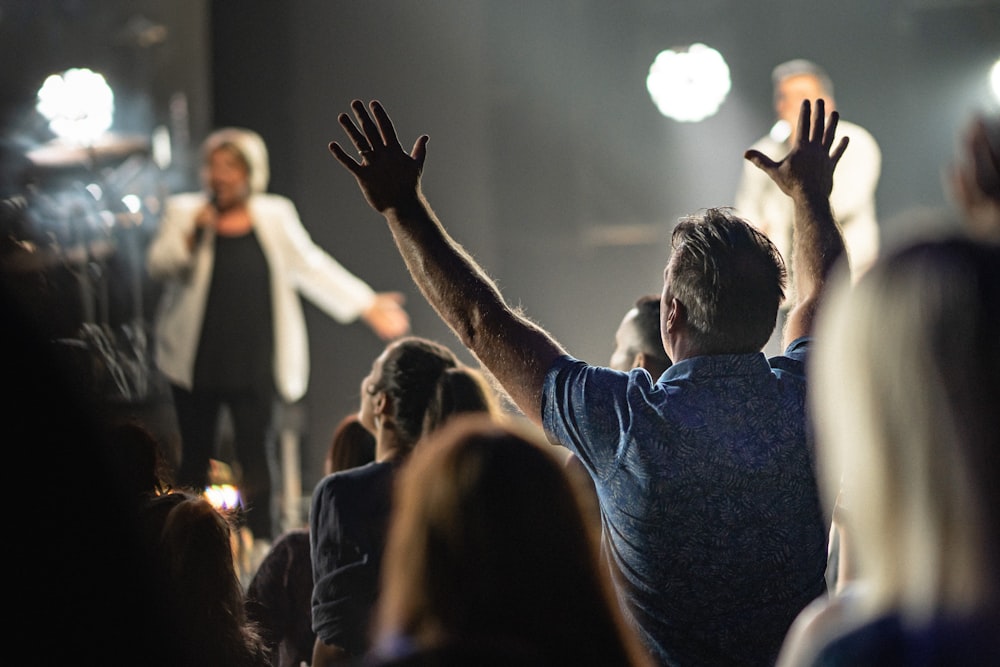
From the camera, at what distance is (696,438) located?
5.30 feet

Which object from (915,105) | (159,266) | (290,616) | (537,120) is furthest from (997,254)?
(915,105)

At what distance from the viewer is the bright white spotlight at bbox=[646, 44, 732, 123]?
25.9 feet

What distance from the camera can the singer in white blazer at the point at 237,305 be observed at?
5254mm

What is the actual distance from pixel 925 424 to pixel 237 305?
478 cm

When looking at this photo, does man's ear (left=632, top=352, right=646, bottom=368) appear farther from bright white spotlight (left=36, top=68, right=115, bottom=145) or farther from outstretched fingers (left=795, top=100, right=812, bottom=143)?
bright white spotlight (left=36, top=68, right=115, bottom=145)

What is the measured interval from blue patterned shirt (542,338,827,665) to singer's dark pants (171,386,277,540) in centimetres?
375

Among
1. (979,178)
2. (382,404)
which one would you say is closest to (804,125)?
(979,178)

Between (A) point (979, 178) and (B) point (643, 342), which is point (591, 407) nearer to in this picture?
(A) point (979, 178)

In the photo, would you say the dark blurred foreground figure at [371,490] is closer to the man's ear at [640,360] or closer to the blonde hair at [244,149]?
the man's ear at [640,360]

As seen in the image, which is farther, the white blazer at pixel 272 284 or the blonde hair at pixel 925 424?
the white blazer at pixel 272 284

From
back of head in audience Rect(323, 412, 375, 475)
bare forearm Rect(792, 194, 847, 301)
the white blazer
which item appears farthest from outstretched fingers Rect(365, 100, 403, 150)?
the white blazer

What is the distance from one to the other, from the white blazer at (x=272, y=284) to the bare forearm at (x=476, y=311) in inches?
148

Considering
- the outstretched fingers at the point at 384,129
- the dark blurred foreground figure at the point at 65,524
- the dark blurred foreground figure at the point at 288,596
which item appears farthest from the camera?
the dark blurred foreground figure at the point at 288,596

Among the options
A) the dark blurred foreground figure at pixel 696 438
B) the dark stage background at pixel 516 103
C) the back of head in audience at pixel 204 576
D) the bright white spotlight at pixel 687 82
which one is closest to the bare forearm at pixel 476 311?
the dark blurred foreground figure at pixel 696 438
